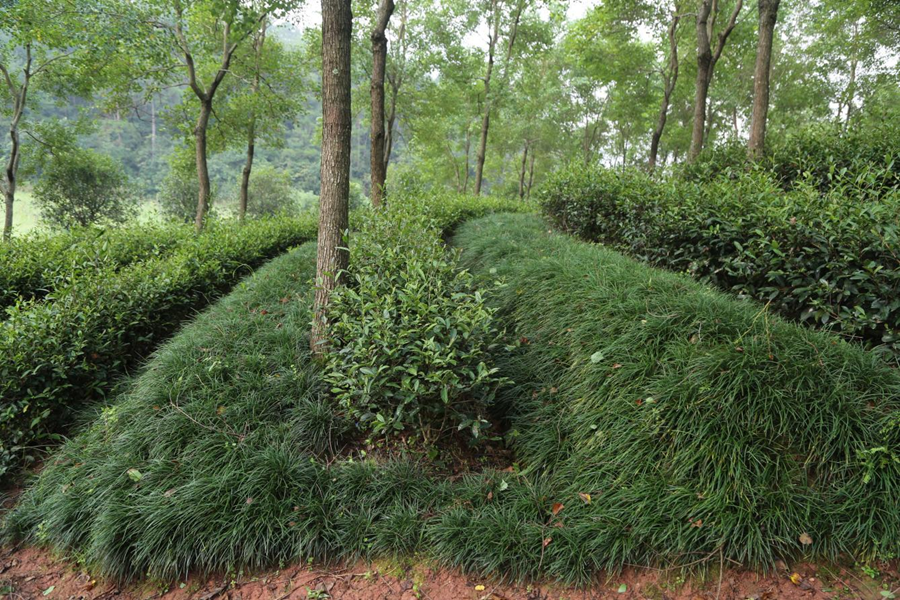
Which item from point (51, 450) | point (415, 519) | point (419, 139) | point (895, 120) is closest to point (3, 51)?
point (419, 139)

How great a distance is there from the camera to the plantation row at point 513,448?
2.00 m

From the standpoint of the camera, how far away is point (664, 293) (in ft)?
9.96

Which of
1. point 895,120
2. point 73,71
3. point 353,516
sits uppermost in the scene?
point 73,71

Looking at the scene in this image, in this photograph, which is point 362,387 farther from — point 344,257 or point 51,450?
point 51,450

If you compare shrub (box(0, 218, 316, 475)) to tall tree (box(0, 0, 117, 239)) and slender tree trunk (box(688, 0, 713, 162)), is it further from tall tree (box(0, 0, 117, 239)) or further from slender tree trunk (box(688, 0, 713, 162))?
slender tree trunk (box(688, 0, 713, 162))

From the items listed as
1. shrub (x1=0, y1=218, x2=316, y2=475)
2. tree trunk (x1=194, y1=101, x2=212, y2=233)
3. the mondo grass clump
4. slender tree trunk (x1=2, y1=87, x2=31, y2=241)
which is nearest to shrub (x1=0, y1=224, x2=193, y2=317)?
shrub (x1=0, y1=218, x2=316, y2=475)

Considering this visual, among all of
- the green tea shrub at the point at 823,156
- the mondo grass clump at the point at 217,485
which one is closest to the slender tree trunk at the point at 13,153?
the mondo grass clump at the point at 217,485

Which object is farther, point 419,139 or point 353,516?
point 419,139

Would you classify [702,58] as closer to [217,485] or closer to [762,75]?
[762,75]

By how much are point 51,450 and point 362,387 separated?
7.36 ft

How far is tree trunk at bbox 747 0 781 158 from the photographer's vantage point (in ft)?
19.4

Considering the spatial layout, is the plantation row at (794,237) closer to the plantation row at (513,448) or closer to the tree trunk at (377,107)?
the plantation row at (513,448)

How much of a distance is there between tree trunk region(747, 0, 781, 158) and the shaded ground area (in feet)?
17.8

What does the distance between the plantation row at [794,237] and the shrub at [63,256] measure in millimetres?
5501
